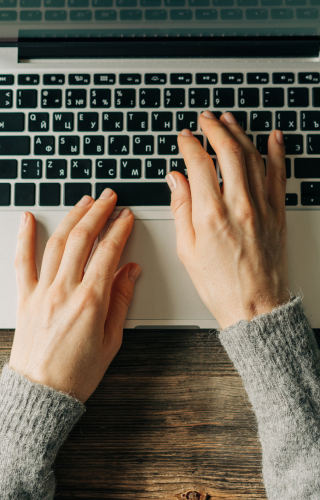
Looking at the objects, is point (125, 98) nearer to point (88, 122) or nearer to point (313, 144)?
point (88, 122)

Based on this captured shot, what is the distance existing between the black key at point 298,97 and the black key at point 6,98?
45 cm

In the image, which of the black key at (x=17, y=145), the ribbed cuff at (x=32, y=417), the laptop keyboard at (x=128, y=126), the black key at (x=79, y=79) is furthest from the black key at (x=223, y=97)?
the ribbed cuff at (x=32, y=417)

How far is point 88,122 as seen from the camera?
1.79ft

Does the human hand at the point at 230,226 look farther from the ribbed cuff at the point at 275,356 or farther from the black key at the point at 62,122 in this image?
the black key at the point at 62,122

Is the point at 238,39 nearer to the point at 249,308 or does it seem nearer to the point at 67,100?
the point at 67,100

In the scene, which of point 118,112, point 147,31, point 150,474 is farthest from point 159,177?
point 150,474

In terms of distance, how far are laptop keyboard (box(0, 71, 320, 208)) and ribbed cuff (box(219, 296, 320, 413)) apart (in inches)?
7.4

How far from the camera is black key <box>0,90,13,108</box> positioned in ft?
1.79

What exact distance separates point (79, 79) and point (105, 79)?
0.04 m

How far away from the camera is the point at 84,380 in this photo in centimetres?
51

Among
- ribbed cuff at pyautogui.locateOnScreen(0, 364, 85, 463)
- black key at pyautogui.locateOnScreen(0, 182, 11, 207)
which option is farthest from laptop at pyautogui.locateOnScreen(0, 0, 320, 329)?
ribbed cuff at pyautogui.locateOnScreen(0, 364, 85, 463)

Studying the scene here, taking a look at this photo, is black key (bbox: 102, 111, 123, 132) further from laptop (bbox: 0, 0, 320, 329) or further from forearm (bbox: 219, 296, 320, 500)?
forearm (bbox: 219, 296, 320, 500)

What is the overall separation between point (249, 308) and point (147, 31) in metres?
0.46

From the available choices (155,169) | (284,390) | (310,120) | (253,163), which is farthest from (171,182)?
(284,390)
